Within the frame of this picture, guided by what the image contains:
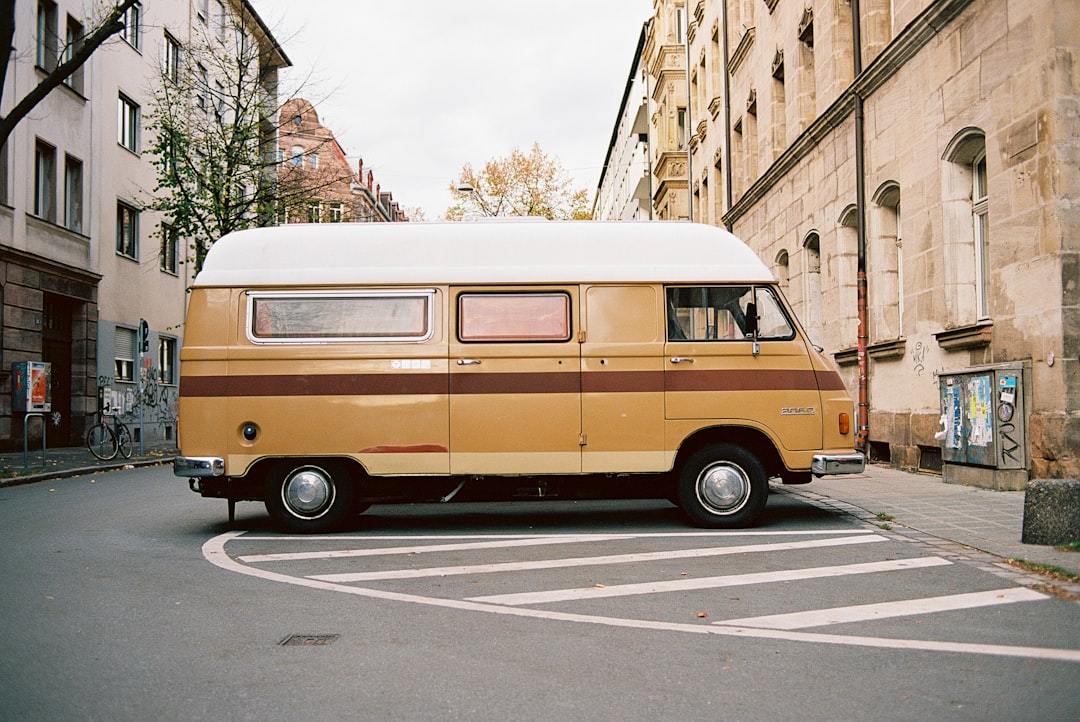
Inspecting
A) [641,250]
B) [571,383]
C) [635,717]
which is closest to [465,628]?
[635,717]

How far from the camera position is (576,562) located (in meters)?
7.90

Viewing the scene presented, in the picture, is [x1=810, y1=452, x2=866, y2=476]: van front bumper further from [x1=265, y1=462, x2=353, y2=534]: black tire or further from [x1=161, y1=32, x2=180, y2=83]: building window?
[x1=161, y1=32, x2=180, y2=83]: building window

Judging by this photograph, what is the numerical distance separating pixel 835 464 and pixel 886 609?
349cm

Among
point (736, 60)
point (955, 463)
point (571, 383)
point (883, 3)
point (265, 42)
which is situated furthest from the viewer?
point (265, 42)

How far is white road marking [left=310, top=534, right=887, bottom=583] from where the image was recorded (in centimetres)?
741

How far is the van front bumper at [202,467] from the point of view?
9.43 metres

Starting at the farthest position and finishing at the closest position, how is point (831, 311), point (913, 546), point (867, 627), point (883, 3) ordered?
point (831, 311) → point (883, 3) → point (913, 546) → point (867, 627)

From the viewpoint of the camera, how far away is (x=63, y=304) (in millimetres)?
26141

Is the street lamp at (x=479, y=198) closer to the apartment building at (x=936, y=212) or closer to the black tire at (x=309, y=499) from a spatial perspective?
the apartment building at (x=936, y=212)

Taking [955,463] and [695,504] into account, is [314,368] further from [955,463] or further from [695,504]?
[955,463]

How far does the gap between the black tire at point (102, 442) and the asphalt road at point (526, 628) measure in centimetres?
1255

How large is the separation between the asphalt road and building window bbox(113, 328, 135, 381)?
20.4 m

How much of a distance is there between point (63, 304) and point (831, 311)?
19.1 meters

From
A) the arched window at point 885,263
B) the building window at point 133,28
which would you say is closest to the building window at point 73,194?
the building window at point 133,28
